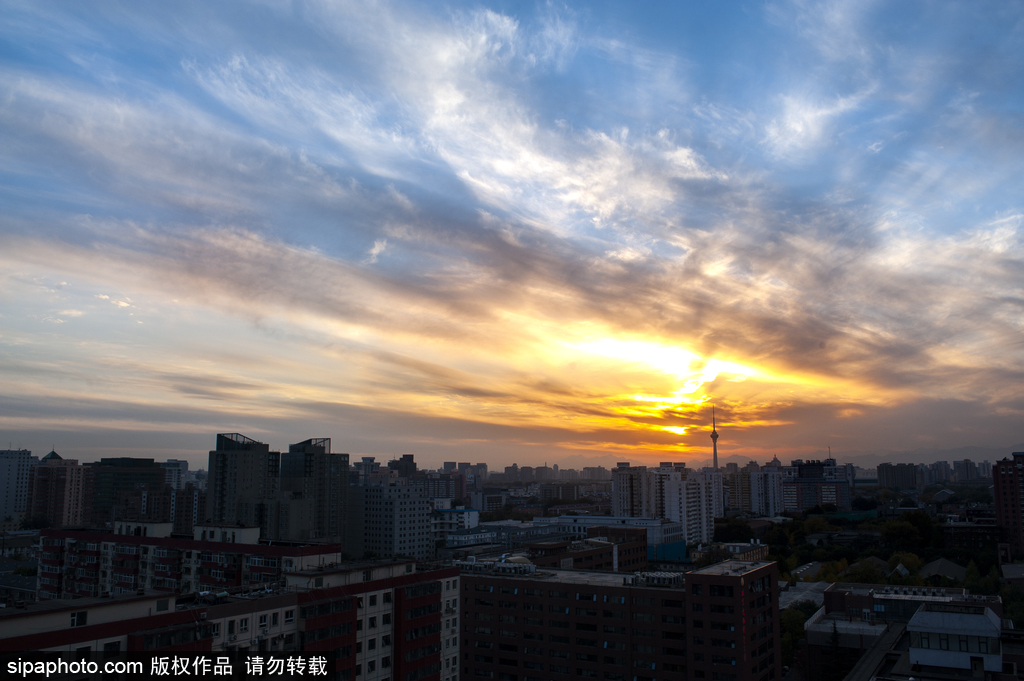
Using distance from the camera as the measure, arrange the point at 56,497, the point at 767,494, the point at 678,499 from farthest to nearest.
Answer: the point at 767,494
the point at 56,497
the point at 678,499

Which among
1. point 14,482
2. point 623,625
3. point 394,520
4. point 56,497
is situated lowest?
point 394,520

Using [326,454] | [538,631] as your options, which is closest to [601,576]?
[538,631]

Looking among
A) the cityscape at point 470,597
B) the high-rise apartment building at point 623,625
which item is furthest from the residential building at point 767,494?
the high-rise apartment building at point 623,625

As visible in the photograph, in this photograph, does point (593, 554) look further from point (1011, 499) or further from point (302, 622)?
point (1011, 499)

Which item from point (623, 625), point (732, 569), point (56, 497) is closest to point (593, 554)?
point (623, 625)

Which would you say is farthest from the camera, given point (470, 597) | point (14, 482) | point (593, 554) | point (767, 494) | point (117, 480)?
point (767, 494)

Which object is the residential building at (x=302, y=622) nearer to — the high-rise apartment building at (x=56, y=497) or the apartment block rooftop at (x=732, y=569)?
the apartment block rooftop at (x=732, y=569)
